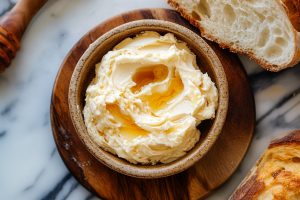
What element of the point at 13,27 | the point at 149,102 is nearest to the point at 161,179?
the point at 149,102

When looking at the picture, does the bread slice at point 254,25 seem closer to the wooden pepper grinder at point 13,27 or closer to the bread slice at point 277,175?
the bread slice at point 277,175

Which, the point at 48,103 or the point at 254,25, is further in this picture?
the point at 48,103

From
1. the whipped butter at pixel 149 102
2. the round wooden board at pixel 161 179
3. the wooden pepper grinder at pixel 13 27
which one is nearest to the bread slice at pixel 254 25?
the round wooden board at pixel 161 179

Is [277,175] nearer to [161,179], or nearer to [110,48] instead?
[161,179]

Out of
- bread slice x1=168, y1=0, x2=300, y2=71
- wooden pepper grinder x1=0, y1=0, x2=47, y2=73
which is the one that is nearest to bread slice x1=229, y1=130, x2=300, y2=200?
bread slice x1=168, y1=0, x2=300, y2=71

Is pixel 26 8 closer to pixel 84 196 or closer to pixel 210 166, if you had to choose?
pixel 84 196

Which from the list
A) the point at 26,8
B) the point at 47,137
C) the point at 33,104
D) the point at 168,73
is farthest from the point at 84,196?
the point at 26,8

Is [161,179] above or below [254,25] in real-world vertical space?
below
